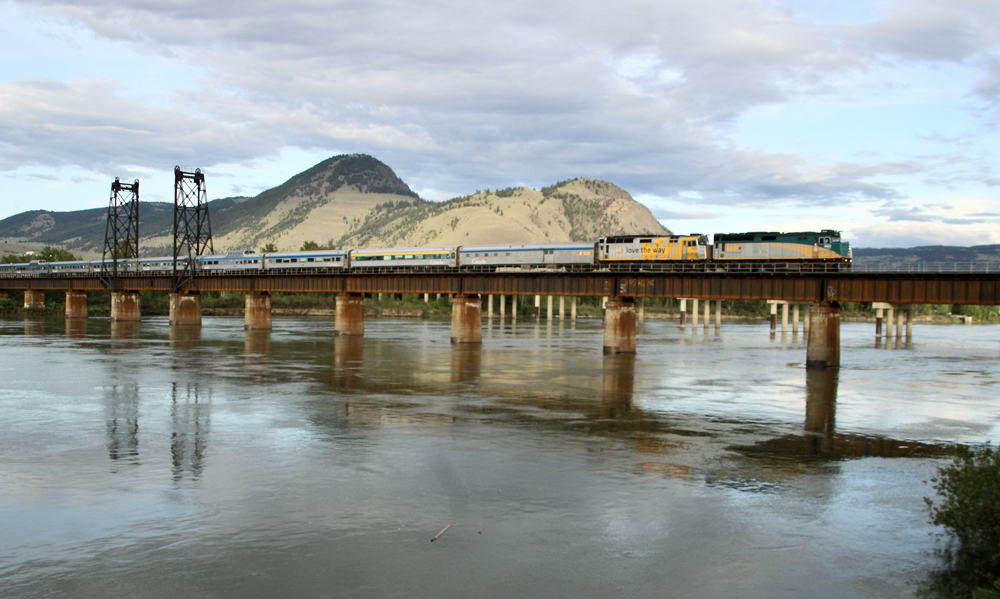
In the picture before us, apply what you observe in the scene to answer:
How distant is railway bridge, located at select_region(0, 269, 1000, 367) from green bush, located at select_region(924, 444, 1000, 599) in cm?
3847

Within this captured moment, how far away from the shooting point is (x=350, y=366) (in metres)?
57.2

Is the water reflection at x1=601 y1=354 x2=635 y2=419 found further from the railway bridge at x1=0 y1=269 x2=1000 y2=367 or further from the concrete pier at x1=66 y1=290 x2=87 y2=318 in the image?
the concrete pier at x1=66 y1=290 x2=87 y2=318

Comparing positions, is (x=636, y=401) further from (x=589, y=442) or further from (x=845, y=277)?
(x=845, y=277)

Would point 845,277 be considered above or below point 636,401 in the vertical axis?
above

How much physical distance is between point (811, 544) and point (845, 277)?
43860 mm

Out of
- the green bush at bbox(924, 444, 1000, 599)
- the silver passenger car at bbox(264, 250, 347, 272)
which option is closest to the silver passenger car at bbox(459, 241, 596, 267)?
the silver passenger car at bbox(264, 250, 347, 272)

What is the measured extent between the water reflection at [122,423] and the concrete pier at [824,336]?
46.7 metres

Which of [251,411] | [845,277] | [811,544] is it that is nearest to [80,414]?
[251,411]

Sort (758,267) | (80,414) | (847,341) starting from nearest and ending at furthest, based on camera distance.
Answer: (80,414) < (758,267) < (847,341)

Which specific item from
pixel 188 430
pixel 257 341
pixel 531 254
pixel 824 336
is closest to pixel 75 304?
pixel 257 341

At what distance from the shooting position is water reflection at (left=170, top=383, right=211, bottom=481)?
2489cm

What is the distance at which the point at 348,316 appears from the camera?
297ft

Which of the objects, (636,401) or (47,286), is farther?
(47,286)

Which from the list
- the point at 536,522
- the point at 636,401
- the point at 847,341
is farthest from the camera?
the point at 847,341
